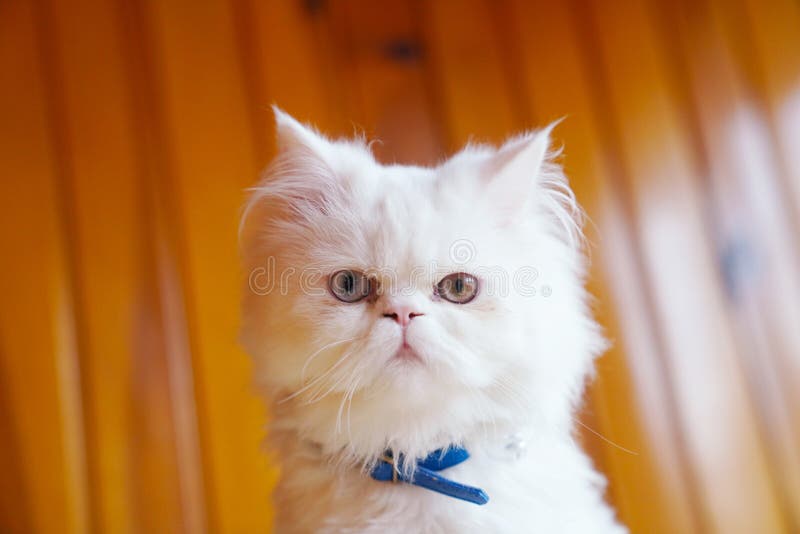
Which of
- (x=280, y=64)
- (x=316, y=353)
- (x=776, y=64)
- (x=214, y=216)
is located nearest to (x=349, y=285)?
(x=316, y=353)

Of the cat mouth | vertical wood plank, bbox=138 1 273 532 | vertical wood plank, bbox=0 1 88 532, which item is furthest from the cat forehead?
vertical wood plank, bbox=0 1 88 532

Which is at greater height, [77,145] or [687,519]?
[77,145]

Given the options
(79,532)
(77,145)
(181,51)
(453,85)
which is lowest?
(79,532)

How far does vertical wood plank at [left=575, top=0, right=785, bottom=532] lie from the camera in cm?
156

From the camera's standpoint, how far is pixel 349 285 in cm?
87

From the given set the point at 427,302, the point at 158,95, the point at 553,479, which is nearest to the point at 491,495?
the point at 553,479

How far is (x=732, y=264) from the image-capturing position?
159 centimetres

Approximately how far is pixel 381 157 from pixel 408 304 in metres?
0.86

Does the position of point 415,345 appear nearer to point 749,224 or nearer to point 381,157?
point 381,157

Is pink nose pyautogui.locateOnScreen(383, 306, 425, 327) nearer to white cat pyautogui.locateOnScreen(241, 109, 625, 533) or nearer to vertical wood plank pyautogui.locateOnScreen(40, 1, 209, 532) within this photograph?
white cat pyautogui.locateOnScreen(241, 109, 625, 533)

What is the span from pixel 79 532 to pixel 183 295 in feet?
1.85

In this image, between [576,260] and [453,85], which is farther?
[453,85]

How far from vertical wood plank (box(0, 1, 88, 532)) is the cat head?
678 millimetres

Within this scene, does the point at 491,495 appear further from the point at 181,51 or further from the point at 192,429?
the point at 181,51
